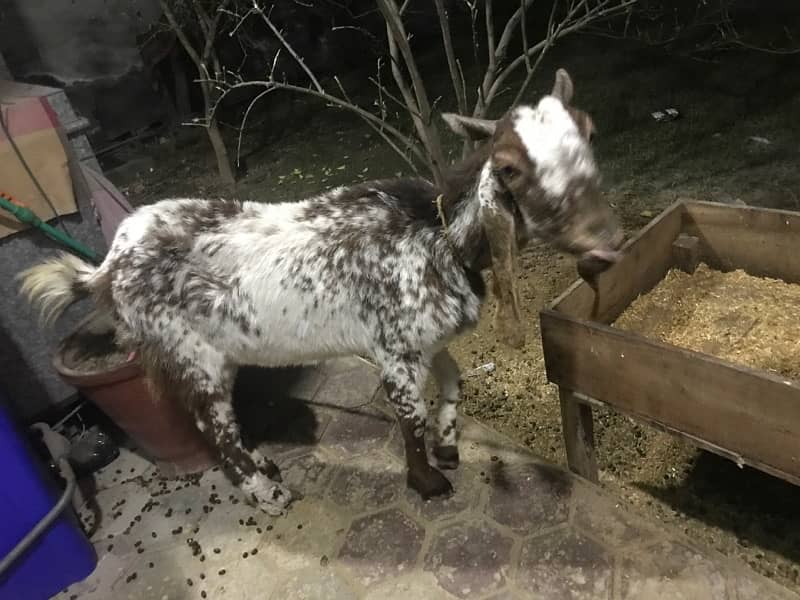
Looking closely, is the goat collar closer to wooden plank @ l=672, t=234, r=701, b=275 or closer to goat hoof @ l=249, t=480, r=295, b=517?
wooden plank @ l=672, t=234, r=701, b=275

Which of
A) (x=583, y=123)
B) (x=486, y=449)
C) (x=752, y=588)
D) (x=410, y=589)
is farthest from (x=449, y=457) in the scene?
(x=583, y=123)

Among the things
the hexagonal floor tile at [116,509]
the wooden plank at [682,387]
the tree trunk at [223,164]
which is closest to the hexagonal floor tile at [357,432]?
the hexagonal floor tile at [116,509]

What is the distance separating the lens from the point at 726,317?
2.52m

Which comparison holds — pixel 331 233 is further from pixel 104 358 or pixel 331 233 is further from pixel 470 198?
pixel 104 358

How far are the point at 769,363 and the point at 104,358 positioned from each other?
257 centimetres

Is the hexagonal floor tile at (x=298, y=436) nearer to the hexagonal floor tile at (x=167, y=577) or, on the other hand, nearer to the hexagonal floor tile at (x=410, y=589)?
the hexagonal floor tile at (x=167, y=577)

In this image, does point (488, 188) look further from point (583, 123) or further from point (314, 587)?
point (314, 587)

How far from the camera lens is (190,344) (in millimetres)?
2432

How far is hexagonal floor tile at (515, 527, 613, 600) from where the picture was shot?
7.06ft

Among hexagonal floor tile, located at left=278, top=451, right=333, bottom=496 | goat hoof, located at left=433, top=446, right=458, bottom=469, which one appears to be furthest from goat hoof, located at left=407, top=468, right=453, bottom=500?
hexagonal floor tile, located at left=278, top=451, right=333, bottom=496

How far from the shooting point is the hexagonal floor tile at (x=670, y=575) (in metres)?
2.06

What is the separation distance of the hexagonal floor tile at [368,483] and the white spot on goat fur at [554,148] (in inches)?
57.8

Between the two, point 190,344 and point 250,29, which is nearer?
point 190,344

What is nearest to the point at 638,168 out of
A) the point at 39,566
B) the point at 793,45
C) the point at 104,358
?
the point at 793,45
